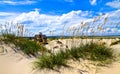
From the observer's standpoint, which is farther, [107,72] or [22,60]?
[22,60]

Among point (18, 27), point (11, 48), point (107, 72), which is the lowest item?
point (107, 72)

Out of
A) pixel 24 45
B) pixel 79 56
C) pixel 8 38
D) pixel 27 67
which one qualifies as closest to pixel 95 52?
pixel 79 56

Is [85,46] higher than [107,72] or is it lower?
higher

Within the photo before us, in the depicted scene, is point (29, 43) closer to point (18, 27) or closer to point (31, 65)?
point (18, 27)

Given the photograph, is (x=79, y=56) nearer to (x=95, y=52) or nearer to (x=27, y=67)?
(x=95, y=52)

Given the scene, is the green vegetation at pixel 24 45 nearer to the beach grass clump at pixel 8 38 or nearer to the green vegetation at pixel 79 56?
the beach grass clump at pixel 8 38

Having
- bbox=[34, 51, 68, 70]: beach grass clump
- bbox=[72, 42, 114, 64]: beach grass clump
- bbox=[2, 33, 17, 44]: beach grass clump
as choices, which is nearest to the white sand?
bbox=[34, 51, 68, 70]: beach grass clump

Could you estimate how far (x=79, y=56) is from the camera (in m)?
6.94

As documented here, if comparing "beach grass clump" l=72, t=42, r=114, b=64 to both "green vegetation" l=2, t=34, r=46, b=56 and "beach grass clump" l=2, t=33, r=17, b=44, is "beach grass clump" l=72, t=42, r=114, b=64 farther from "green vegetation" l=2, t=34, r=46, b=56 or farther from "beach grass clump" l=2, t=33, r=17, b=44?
"beach grass clump" l=2, t=33, r=17, b=44

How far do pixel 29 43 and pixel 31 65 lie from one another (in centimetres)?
164

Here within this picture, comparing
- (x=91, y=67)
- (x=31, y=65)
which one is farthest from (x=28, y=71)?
(x=91, y=67)

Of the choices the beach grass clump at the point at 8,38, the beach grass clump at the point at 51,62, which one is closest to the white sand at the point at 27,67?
the beach grass clump at the point at 51,62

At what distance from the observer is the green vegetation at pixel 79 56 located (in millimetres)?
6359

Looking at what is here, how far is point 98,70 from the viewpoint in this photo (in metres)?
6.21
